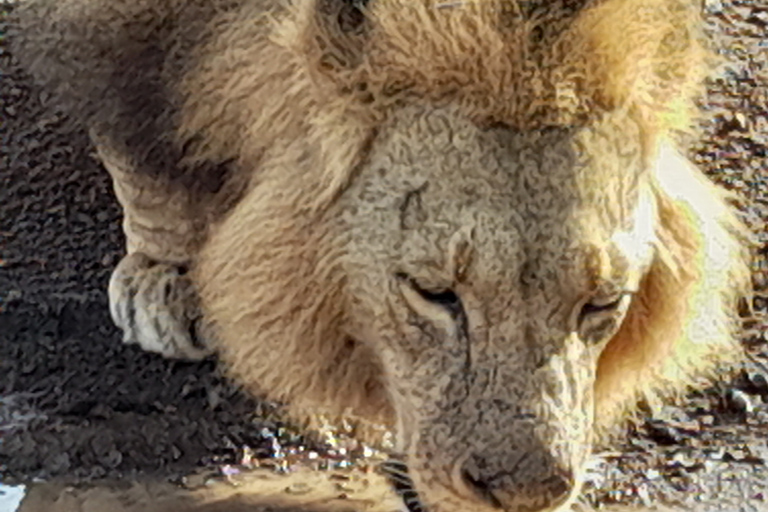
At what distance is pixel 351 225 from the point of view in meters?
0.65

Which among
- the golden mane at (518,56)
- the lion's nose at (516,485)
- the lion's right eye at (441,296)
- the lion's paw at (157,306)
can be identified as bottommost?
the lion's nose at (516,485)

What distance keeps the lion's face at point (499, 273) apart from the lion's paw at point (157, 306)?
257 millimetres

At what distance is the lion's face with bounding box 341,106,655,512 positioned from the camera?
2.02 ft

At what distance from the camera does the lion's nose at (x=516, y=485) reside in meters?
0.63

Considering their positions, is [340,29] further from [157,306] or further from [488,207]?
[157,306]

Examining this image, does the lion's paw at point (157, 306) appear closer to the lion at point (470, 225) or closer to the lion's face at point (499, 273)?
the lion at point (470, 225)

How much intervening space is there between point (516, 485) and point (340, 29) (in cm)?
22

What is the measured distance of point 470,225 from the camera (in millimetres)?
613

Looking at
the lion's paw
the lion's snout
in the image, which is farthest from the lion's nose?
the lion's paw

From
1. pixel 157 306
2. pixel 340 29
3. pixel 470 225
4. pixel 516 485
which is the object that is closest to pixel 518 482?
pixel 516 485

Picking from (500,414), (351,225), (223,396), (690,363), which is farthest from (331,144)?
(223,396)

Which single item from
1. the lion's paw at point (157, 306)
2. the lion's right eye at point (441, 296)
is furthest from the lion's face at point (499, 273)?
the lion's paw at point (157, 306)

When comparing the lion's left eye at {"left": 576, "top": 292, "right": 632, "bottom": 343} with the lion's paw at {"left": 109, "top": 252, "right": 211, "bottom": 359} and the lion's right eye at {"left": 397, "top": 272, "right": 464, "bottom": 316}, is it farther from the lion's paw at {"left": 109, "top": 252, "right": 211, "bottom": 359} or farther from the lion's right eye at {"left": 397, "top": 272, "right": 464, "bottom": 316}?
the lion's paw at {"left": 109, "top": 252, "right": 211, "bottom": 359}

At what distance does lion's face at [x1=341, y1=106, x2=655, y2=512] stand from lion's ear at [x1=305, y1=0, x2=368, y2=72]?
37mm
